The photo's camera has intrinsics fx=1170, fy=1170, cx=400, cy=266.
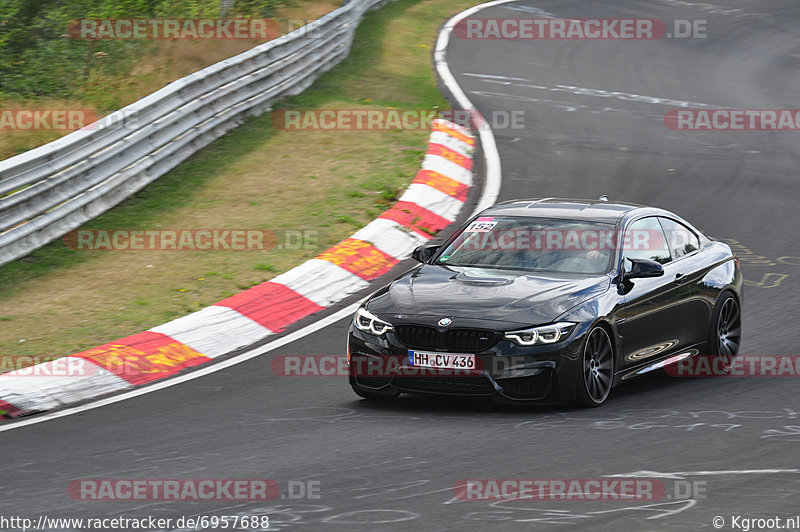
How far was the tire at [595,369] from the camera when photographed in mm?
7984

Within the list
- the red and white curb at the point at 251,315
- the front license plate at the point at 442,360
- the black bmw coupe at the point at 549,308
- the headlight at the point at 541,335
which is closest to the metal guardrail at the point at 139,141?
the red and white curb at the point at 251,315

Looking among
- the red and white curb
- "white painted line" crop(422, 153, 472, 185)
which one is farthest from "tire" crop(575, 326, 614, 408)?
"white painted line" crop(422, 153, 472, 185)

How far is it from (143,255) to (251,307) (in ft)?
6.97

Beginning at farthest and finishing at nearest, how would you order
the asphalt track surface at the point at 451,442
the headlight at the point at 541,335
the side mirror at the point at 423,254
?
1. the side mirror at the point at 423,254
2. the headlight at the point at 541,335
3. the asphalt track surface at the point at 451,442

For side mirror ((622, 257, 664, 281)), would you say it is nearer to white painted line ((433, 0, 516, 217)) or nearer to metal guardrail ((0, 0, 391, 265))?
white painted line ((433, 0, 516, 217))

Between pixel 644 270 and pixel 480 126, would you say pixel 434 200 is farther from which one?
pixel 644 270

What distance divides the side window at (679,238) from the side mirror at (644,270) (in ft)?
3.39

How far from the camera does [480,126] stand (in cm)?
1830

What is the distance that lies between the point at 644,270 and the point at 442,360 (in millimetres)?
1783

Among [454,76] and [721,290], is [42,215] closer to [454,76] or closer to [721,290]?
[721,290]

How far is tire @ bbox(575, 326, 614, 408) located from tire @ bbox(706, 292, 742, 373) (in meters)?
1.72

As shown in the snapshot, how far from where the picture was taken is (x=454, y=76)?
2178cm

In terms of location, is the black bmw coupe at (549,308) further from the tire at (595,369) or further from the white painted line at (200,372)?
→ the white painted line at (200,372)

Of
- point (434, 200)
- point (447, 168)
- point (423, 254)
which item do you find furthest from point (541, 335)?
point (447, 168)
